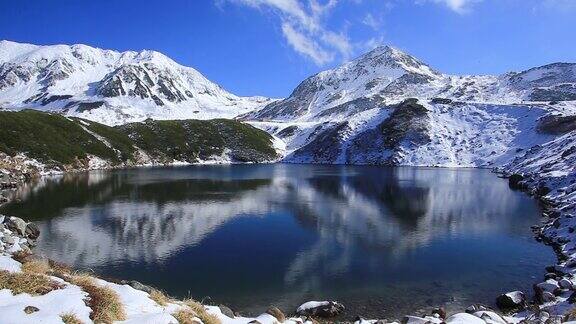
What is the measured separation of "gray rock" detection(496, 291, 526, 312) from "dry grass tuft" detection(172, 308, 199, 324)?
70.1 ft

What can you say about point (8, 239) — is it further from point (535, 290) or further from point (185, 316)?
point (535, 290)

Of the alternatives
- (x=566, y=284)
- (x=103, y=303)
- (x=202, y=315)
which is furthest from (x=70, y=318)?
(x=566, y=284)

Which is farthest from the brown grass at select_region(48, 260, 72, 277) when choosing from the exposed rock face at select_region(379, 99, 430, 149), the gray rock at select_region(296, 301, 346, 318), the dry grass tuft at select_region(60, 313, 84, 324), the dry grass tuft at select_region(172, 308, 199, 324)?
the exposed rock face at select_region(379, 99, 430, 149)

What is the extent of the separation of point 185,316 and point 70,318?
3906mm

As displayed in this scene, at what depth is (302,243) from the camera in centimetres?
4556

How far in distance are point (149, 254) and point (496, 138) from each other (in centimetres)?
14913

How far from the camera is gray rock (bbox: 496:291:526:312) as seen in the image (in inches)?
1123

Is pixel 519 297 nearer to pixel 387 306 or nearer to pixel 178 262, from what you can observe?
pixel 387 306

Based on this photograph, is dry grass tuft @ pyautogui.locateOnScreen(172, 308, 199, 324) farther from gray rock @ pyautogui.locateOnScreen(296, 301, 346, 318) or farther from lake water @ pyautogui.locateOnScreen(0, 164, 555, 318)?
lake water @ pyautogui.locateOnScreen(0, 164, 555, 318)

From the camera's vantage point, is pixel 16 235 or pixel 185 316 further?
pixel 16 235

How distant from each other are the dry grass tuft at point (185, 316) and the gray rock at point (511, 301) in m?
21.4

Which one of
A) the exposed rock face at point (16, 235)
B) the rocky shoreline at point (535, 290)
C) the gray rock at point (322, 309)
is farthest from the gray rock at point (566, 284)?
the exposed rock face at point (16, 235)

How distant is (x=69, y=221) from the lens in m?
55.8

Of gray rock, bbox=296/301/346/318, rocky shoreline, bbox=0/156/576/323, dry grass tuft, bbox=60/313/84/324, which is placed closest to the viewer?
dry grass tuft, bbox=60/313/84/324
